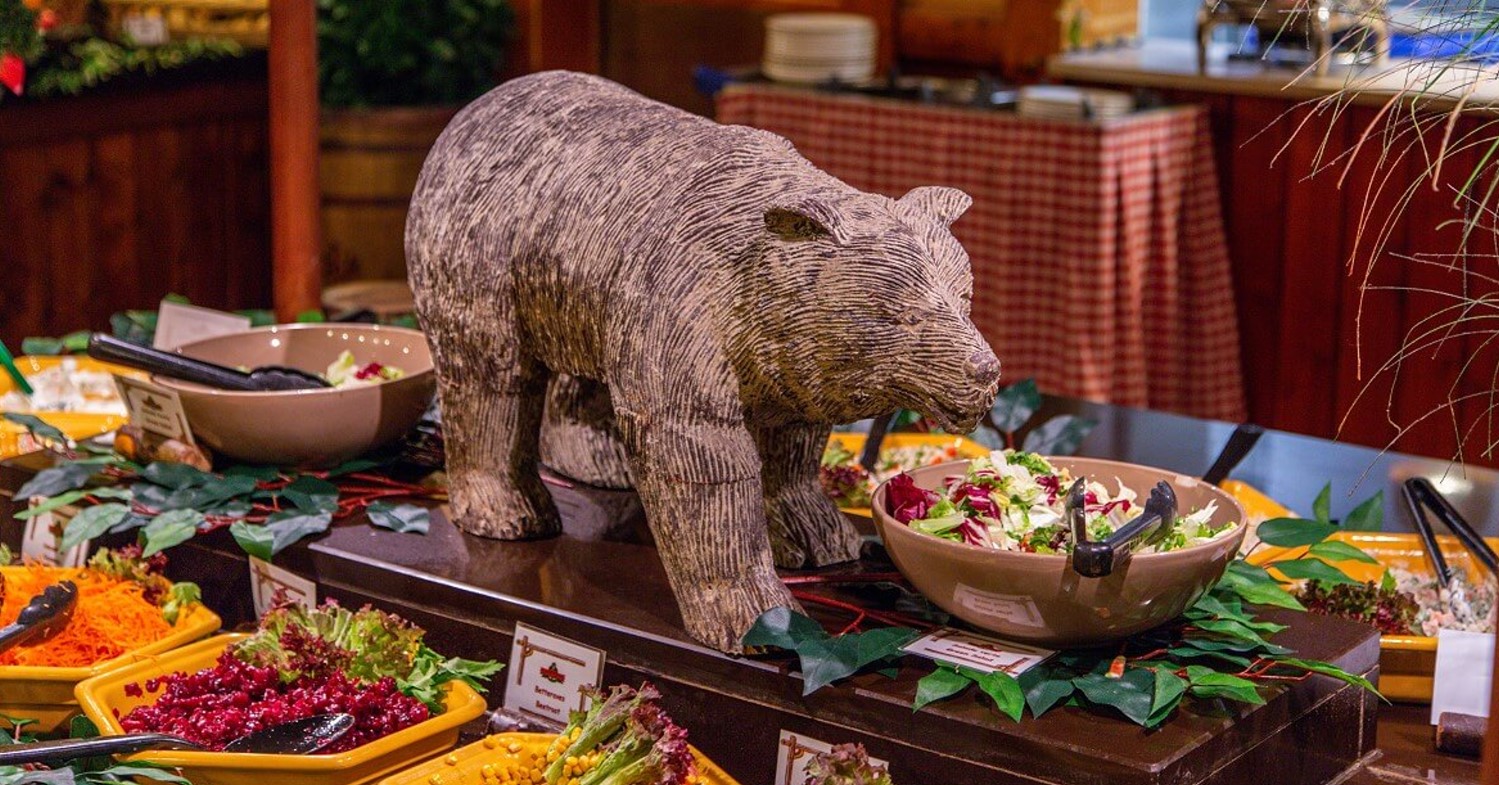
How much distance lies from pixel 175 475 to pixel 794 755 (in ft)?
2.67

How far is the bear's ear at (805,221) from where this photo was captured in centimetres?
129

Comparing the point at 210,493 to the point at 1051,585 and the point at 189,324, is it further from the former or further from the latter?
the point at 1051,585

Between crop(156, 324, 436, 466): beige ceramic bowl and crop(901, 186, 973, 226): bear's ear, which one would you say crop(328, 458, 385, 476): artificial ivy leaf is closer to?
crop(156, 324, 436, 466): beige ceramic bowl

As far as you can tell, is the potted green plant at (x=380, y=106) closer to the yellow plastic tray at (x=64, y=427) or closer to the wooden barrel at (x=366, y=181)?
the wooden barrel at (x=366, y=181)

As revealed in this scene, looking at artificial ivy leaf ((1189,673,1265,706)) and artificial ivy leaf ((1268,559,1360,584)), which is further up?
artificial ivy leaf ((1268,559,1360,584))

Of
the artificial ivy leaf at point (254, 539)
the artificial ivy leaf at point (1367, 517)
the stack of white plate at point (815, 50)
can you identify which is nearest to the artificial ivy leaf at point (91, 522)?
the artificial ivy leaf at point (254, 539)

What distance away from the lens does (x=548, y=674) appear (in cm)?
146

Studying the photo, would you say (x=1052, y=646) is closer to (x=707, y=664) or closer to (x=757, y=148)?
(x=707, y=664)

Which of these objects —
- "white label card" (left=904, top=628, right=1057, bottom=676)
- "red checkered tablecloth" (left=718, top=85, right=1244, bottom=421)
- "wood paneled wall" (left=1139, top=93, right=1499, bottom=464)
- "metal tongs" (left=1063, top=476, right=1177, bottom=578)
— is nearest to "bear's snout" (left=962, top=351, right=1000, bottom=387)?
"metal tongs" (left=1063, top=476, right=1177, bottom=578)

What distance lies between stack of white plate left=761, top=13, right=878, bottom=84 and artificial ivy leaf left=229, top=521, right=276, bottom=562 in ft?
9.70

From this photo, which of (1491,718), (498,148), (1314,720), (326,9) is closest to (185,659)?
(498,148)

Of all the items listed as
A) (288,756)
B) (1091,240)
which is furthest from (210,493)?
(1091,240)

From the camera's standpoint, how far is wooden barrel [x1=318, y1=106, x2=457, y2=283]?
A: 4.40 meters

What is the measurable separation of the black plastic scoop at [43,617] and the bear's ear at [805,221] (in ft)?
2.52
